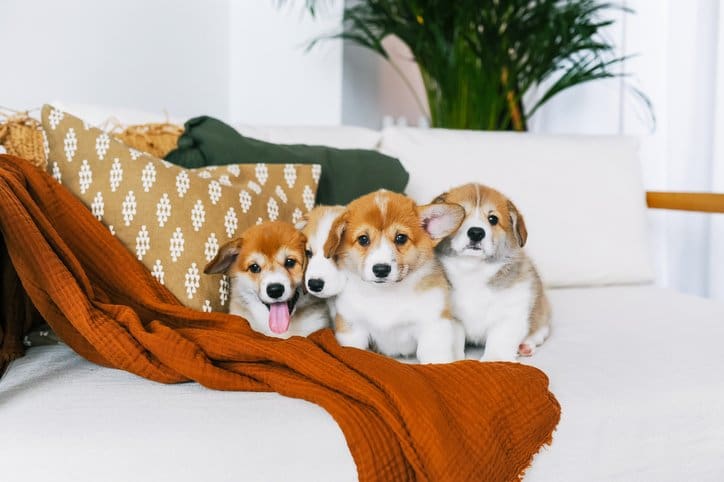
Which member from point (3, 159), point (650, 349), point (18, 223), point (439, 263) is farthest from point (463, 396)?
point (3, 159)

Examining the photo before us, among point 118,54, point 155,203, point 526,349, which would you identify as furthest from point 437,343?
point 118,54

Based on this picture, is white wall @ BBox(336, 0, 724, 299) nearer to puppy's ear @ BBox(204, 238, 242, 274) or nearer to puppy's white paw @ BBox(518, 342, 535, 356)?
puppy's white paw @ BBox(518, 342, 535, 356)

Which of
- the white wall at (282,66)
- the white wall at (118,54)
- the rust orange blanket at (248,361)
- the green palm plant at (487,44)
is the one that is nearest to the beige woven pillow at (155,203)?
the rust orange blanket at (248,361)

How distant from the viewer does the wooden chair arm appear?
5.77 feet

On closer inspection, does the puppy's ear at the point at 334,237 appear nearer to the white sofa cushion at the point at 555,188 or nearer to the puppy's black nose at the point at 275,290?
the puppy's black nose at the point at 275,290

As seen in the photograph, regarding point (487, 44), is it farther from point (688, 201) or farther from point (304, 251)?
point (304, 251)

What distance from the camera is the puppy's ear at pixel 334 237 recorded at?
1039 mm

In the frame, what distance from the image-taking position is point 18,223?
964 millimetres

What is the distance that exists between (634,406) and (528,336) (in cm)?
27

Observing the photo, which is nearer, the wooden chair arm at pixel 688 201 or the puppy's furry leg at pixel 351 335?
the puppy's furry leg at pixel 351 335

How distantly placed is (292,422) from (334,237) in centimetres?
32

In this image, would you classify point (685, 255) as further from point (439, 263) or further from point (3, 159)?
point (3, 159)

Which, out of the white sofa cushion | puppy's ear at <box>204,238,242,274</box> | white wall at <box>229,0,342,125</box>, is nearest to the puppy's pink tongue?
puppy's ear at <box>204,238,242,274</box>

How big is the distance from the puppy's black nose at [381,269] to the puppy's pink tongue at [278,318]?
0.63ft
